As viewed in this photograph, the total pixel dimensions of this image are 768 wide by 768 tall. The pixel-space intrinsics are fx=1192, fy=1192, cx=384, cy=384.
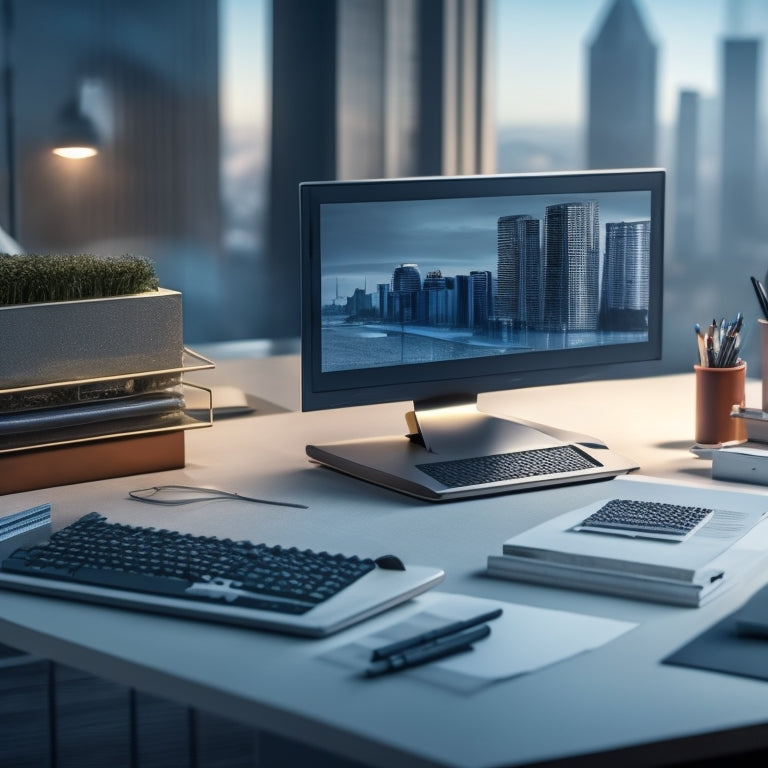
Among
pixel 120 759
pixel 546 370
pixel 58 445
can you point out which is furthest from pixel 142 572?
pixel 120 759

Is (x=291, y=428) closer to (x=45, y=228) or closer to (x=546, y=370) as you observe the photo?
Result: (x=546, y=370)

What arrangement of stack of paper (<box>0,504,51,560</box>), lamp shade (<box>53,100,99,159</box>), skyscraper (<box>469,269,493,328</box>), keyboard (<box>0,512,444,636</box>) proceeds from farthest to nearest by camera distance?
lamp shade (<box>53,100,99,159</box>), skyscraper (<box>469,269,493,328</box>), stack of paper (<box>0,504,51,560</box>), keyboard (<box>0,512,444,636</box>)

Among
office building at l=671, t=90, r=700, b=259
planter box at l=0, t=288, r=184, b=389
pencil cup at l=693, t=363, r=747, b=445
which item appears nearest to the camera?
planter box at l=0, t=288, r=184, b=389

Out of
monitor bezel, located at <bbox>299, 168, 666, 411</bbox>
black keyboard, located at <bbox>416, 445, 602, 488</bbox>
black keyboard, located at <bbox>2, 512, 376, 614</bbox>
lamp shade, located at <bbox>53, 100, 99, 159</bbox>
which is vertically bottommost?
black keyboard, located at <bbox>2, 512, 376, 614</bbox>

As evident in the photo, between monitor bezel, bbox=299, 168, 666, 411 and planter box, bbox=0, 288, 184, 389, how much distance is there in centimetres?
21

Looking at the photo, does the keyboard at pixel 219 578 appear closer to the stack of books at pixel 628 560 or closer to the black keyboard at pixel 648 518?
the stack of books at pixel 628 560

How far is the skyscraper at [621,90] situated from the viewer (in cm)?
368

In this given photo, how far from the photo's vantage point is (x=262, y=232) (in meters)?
2.97

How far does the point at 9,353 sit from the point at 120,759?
101 cm

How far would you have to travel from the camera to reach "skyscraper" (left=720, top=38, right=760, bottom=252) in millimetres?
3840

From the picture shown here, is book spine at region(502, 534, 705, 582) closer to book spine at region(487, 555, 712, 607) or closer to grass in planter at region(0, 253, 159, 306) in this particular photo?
book spine at region(487, 555, 712, 607)

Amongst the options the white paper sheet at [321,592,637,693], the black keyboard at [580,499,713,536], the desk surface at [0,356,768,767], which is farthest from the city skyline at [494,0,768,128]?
the white paper sheet at [321,592,637,693]

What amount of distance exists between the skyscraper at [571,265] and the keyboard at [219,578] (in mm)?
665

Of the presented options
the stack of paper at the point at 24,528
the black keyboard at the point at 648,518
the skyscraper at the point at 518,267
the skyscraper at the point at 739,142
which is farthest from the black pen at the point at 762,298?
the skyscraper at the point at 739,142
